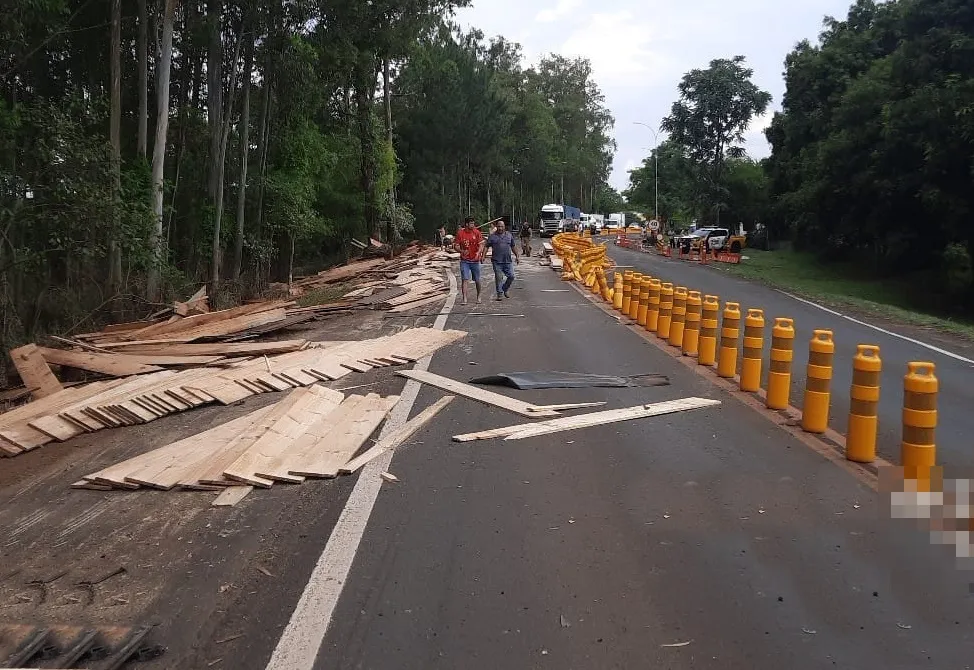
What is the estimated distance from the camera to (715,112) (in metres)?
65.2

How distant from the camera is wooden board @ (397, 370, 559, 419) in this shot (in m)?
8.86

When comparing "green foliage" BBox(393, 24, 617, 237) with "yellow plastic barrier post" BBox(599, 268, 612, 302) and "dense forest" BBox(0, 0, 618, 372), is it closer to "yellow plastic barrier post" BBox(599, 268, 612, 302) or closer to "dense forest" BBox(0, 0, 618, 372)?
"dense forest" BBox(0, 0, 618, 372)

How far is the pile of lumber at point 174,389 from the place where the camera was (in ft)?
28.5

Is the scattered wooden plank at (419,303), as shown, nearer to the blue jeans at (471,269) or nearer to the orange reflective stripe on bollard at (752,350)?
the blue jeans at (471,269)

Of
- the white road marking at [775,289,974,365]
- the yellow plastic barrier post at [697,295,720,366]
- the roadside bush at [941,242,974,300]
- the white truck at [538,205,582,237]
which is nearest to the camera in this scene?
the yellow plastic barrier post at [697,295,720,366]

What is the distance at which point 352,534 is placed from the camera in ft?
18.2

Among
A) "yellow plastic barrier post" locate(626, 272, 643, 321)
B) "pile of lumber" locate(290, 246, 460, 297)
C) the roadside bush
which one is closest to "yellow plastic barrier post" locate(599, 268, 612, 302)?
"yellow plastic barrier post" locate(626, 272, 643, 321)

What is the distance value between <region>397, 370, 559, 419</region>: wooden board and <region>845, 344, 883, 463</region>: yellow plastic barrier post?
287cm

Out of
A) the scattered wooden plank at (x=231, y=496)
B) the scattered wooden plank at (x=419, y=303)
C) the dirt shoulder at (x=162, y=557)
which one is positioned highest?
the scattered wooden plank at (x=419, y=303)

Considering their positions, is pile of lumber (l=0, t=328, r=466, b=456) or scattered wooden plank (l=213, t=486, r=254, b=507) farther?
pile of lumber (l=0, t=328, r=466, b=456)

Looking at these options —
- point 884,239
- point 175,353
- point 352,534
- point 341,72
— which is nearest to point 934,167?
point 884,239

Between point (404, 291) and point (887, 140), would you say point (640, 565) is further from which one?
point (887, 140)

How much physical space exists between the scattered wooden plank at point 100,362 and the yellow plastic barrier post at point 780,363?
7.46m

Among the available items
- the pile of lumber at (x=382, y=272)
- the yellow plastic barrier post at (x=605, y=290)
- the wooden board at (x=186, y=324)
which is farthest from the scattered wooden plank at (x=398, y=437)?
the pile of lumber at (x=382, y=272)
